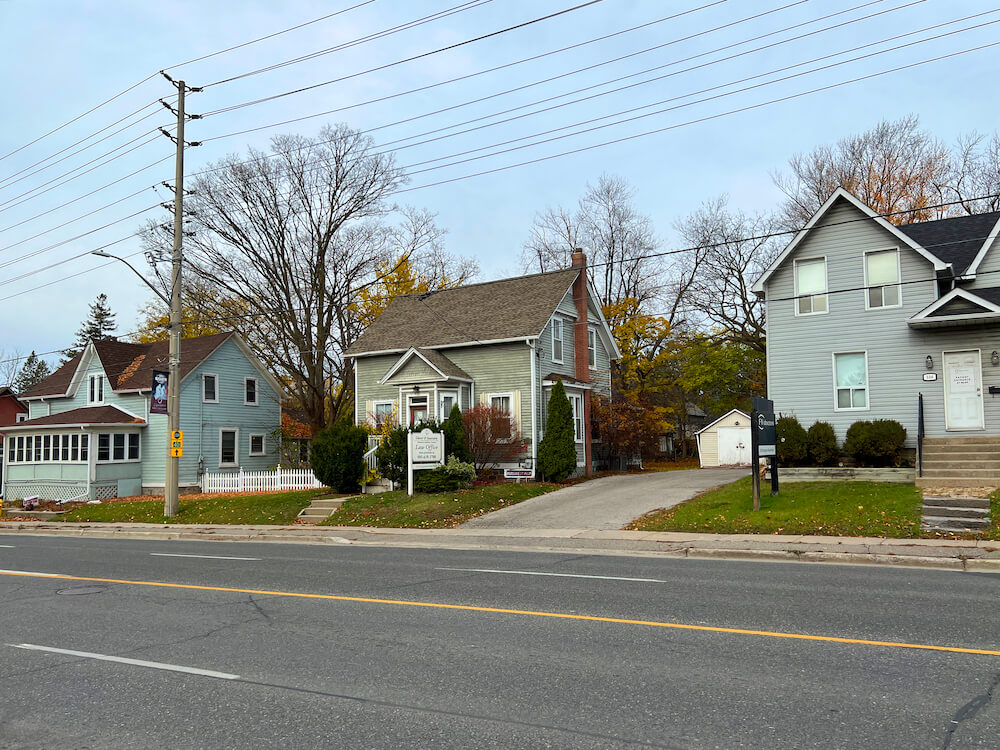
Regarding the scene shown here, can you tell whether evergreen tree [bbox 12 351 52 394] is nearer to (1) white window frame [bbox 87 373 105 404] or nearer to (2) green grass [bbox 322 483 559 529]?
(1) white window frame [bbox 87 373 105 404]

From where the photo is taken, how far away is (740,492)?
21219 mm

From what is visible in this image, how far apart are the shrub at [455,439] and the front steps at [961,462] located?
44.4ft

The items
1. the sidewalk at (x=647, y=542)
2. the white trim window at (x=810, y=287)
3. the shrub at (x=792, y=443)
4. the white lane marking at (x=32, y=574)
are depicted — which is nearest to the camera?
the sidewalk at (x=647, y=542)

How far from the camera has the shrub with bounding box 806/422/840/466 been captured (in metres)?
22.9

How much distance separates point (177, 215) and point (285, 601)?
1983 centimetres

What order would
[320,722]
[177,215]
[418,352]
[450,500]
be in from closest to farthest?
[320,722], [450,500], [177,215], [418,352]

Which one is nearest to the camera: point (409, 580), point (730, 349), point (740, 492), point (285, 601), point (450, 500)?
point (285, 601)

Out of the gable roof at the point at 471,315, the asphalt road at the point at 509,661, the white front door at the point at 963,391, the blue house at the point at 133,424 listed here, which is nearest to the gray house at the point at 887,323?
the white front door at the point at 963,391

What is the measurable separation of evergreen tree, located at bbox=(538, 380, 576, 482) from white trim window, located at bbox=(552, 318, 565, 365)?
3164 mm

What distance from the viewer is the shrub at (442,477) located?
→ 24708mm

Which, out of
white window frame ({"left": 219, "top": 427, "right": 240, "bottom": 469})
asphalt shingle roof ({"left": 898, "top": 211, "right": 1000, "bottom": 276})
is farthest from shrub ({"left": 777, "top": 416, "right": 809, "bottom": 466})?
white window frame ({"left": 219, "top": 427, "right": 240, "bottom": 469})

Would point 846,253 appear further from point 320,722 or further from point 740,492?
point 320,722

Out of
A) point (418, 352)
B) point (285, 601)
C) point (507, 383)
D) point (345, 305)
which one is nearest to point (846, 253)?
point (507, 383)

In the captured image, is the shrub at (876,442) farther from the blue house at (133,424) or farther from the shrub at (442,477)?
the blue house at (133,424)
